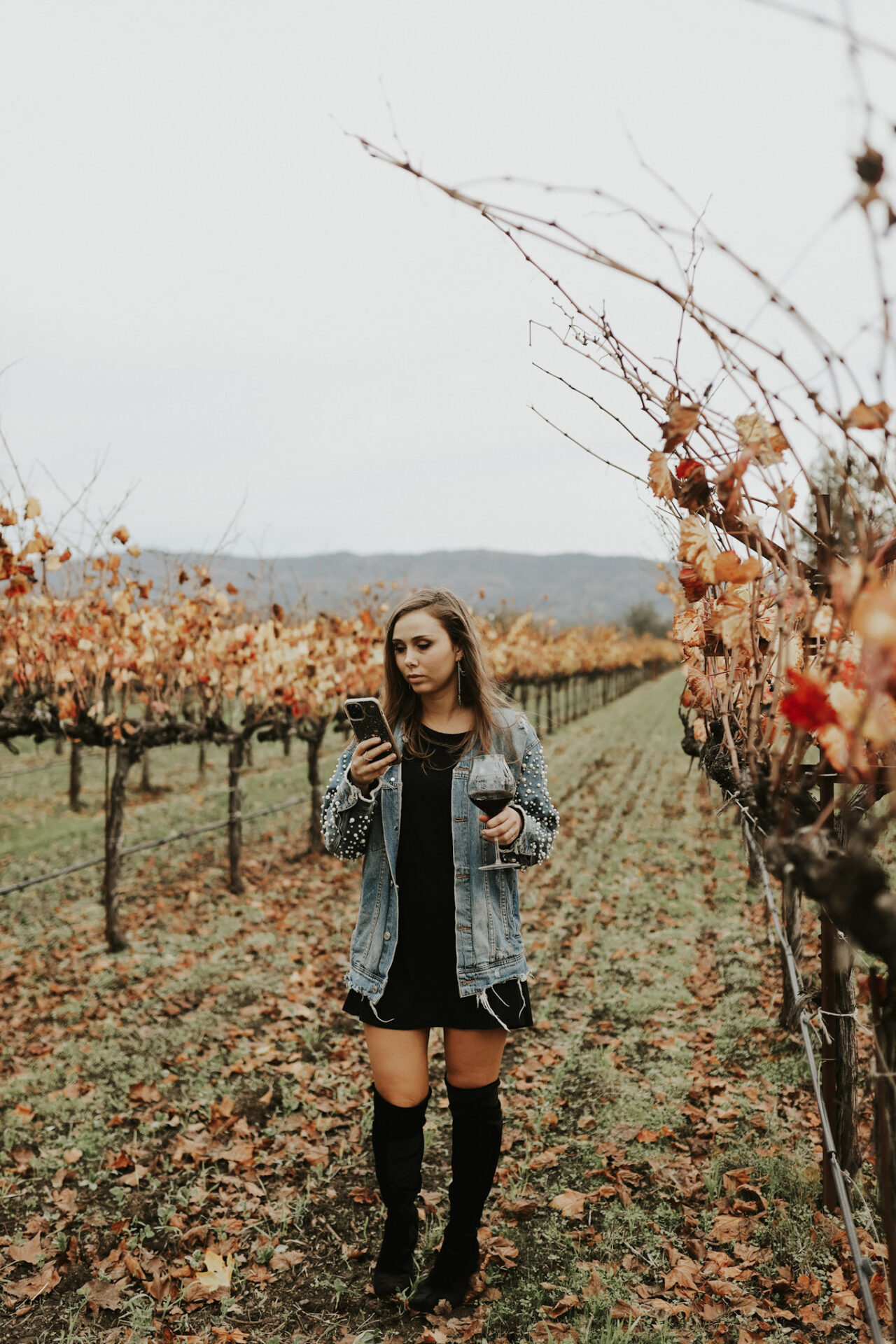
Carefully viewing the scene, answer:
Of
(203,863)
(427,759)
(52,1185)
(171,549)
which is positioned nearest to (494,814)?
(427,759)

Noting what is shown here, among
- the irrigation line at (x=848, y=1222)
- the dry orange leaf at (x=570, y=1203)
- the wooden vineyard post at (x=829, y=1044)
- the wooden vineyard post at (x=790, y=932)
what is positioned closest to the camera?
the irrigation line at (x=848, y=1222)

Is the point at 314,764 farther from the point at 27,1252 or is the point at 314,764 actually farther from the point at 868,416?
the point at 868,416

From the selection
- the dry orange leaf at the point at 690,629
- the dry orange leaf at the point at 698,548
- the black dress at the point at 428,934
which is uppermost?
the dry orange leaf at the point at 698,548

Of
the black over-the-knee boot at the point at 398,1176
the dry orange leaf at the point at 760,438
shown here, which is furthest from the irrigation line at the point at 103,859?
the dry orange leaf at the point at 760,438

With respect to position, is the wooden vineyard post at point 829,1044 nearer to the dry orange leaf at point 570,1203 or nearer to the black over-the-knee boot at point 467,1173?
the dry orange leaf at point 570,1203

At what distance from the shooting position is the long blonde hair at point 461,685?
102 inches

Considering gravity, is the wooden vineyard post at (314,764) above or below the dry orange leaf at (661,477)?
below

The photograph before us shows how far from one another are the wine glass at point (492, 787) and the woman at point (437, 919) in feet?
0.10

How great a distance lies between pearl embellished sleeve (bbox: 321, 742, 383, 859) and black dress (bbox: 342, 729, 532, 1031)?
114 mm

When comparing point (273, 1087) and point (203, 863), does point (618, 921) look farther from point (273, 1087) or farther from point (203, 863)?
point (203, 863)

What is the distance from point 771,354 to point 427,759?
1.56 metres

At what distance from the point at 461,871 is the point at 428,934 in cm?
23

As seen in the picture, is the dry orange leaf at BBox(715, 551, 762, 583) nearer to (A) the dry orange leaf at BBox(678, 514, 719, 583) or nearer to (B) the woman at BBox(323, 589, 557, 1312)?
(A) the dry orange leaf at BBox(678, 514, 719, 583)

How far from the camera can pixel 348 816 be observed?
2484 millimetres
